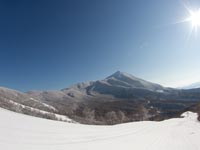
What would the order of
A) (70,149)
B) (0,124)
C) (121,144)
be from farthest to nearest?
(121,144), (0,124), (70,149)

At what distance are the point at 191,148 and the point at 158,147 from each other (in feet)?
4.76

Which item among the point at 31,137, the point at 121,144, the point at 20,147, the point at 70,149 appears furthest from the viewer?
the point at 121,144

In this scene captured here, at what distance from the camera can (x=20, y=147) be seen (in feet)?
20.3

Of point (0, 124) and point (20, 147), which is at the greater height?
point (0, 124)

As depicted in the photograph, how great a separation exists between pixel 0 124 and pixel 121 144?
496 cm

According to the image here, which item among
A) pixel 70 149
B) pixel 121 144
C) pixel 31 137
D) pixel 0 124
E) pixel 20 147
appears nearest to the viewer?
pixel 20 147

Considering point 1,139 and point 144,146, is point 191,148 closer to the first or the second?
point 144,146

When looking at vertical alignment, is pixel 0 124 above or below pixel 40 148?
above

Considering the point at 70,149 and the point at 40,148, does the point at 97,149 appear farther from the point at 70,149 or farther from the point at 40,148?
the point at 40,148

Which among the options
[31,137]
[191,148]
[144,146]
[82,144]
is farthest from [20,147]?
[191,148]

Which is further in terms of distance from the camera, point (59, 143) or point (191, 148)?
point (191, 148)

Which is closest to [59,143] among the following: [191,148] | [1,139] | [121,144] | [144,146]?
[1,139]

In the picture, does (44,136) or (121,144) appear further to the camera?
(121,144)

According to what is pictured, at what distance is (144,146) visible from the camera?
9.55m
